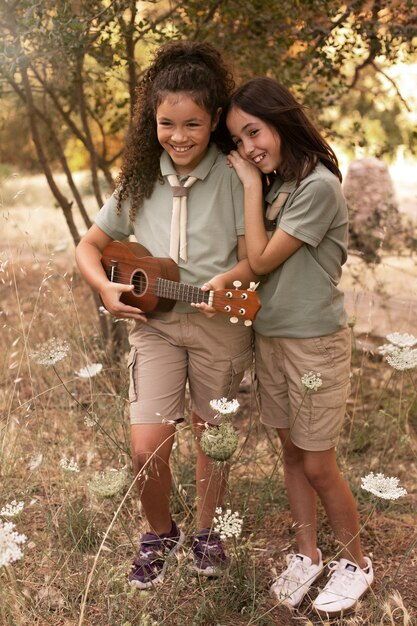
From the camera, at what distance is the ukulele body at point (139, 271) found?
9.25 ft

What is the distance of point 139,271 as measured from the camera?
9.46ft

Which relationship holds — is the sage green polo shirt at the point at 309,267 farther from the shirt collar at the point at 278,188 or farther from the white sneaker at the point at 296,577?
the white sneaker at the point at 296,577

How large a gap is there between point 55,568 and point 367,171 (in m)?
5.77

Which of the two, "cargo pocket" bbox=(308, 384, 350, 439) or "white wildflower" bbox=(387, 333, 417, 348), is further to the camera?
"white wildflower" bbox=(387, 333, 417, 348)

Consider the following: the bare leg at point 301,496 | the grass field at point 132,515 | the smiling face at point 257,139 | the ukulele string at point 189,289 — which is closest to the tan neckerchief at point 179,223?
the ukulele string at point 189,289

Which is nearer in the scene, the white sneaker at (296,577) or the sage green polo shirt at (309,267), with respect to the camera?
the sage green polo shirt at (309,267)

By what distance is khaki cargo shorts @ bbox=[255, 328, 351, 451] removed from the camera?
111 inches

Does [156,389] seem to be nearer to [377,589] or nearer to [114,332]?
[377,589]

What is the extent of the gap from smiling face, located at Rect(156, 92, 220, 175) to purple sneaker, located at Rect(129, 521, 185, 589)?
52.9 inches

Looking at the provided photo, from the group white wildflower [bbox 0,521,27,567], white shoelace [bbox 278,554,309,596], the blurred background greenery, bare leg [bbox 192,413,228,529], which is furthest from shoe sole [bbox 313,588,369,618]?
the blurred background greenery

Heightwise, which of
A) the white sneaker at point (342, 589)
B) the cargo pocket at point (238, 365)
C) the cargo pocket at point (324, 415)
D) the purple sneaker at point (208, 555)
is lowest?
the white sneaker at point (342, 589)

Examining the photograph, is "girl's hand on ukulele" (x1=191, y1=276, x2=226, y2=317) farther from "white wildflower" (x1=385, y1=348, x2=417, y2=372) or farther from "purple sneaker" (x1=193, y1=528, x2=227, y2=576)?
"purple sneaker" (x1=193, y1=528, x2=227, y2=576)

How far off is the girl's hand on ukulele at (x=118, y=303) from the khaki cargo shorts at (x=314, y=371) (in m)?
0.46

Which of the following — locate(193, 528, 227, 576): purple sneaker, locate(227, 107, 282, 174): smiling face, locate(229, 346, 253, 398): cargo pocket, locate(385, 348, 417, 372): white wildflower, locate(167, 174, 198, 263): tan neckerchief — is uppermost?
locate(227, 107, 282, 174): smiling face
